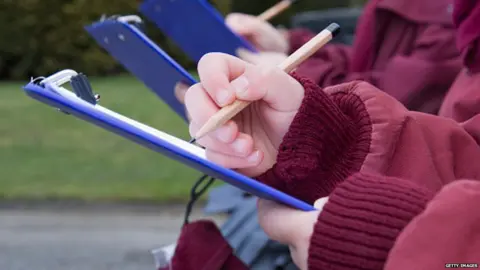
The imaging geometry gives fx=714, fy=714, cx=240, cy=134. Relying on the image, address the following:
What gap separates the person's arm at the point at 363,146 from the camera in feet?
1.47

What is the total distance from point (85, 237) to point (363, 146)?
1.46ft

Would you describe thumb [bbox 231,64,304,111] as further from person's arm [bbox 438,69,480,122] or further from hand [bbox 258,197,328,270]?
person's arm [bbox 438,69,480,122]

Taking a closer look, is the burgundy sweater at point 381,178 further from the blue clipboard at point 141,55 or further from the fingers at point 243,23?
the fingers at point 243,23

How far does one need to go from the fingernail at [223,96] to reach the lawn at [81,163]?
0.39 metres

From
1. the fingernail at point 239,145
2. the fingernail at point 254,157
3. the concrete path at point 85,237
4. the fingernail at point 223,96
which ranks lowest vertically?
the concrete path at point 85,237

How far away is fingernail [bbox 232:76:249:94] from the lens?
1.34 feet

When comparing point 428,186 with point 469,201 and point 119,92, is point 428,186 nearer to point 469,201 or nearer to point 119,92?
point 469,201

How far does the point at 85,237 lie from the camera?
0.81 meters

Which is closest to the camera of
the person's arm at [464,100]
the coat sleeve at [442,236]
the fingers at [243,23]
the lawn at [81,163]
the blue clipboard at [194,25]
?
the coat sleeve at [442,236]

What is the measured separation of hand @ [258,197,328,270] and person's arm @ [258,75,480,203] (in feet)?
0.14

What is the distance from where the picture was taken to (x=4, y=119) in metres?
1.45

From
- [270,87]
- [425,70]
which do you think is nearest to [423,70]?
[425,70]

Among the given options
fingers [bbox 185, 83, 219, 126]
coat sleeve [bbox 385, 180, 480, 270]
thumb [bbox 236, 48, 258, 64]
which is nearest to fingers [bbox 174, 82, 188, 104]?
thumb [bbox 236, 48, 258, 64]

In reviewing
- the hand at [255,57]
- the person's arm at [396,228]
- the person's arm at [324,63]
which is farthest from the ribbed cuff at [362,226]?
the person's arm at [324,63]
